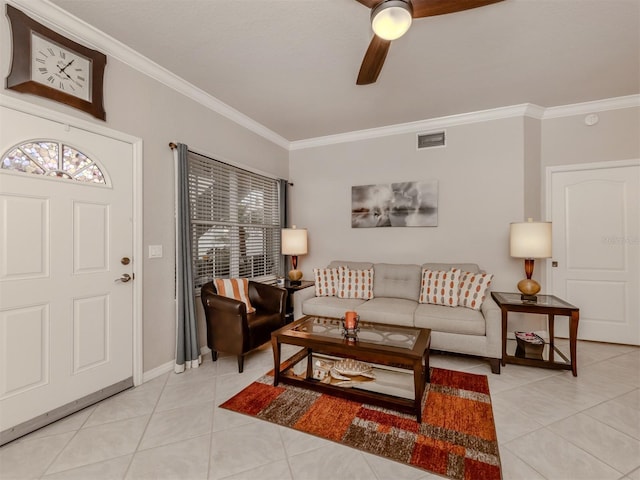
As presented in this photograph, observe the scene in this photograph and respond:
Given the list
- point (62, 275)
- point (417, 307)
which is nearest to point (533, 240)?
point (417, 307)

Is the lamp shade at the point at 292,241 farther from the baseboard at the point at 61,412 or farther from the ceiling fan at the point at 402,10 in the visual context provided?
the ceiling fan at the point at 402,10

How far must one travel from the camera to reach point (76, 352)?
2.17 meters

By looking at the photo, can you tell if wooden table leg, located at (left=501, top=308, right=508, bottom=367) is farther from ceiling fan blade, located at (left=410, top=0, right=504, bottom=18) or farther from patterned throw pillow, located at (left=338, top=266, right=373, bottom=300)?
ceiling fan blade, located at (left=410, top=0, right=504, bottom=18)

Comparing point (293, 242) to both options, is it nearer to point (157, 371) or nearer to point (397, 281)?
point (397, 281)

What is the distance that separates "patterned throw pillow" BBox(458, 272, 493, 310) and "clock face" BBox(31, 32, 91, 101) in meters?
3.74

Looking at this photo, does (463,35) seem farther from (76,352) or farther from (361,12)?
(76,352)

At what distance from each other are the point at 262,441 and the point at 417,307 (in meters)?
2.05

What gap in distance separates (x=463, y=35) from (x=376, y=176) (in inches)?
83.2

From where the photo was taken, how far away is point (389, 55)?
2496mm

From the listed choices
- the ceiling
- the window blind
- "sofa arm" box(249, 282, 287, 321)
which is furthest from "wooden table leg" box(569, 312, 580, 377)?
the window blind

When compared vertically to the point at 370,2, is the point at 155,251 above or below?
below

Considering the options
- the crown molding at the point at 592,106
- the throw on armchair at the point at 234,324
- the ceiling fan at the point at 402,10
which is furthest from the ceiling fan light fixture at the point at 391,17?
the crown molding at the point at 592,106

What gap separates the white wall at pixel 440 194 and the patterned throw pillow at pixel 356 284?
23.3 inches

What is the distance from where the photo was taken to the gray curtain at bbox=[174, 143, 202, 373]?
9.15 feet
